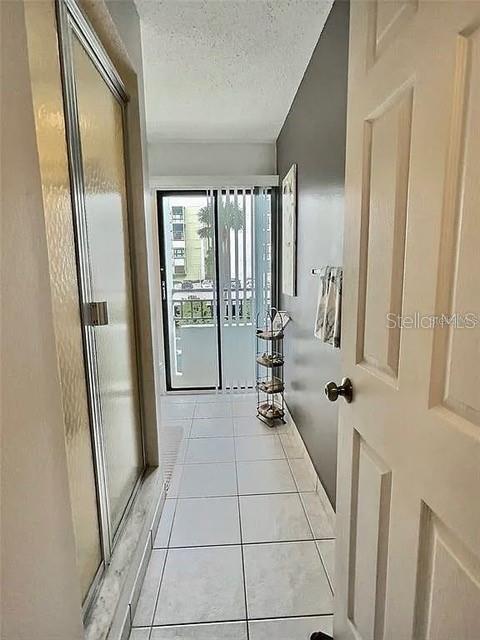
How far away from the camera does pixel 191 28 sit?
1.83m

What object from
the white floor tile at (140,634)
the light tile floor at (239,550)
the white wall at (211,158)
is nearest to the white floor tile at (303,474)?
the light tile floor at (239,550)

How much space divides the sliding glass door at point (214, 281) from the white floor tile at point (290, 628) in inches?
97.6

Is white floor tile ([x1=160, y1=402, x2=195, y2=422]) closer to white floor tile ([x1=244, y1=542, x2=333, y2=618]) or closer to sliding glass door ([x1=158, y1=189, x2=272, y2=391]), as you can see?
sliding glass door ([x1=158, y1=189, x2=272, y2=391])

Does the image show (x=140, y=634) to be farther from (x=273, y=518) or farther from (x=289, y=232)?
(x=289, y=232)

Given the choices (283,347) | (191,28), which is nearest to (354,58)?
(191,28)

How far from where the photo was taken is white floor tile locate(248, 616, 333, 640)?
51.9 inches

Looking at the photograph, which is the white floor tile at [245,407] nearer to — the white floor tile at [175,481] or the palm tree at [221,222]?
the white floor tile at [175,481]

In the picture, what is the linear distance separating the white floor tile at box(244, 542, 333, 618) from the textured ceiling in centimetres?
252

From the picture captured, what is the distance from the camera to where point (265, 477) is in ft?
7.57

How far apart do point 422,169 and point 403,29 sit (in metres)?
0.31

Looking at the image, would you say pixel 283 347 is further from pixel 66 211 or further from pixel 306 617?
pixel 66 211

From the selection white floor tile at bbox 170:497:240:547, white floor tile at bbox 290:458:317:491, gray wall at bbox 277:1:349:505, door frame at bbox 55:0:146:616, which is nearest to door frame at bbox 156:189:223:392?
gray wall at bbox 277:1:349:505

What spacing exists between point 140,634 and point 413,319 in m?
1.47

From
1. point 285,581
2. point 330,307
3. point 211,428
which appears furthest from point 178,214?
point 285,581
